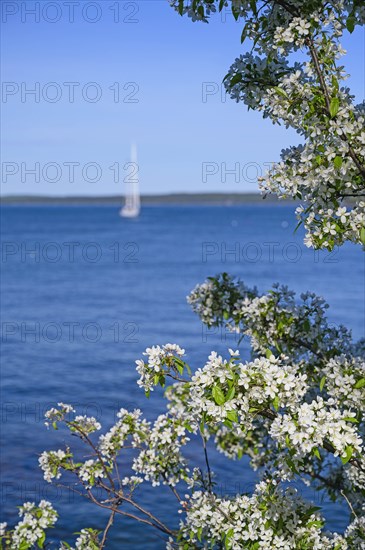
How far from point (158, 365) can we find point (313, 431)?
4.49ft

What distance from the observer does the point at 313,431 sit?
570 centimetres

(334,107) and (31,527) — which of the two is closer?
(334,107)

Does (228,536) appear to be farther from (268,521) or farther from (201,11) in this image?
(201,11)

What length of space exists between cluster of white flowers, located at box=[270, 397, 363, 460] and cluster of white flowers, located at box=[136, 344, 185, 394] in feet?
3.20

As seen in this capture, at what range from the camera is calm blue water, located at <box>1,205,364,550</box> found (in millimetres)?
15398

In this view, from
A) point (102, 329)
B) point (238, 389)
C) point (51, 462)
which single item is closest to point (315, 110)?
point (238, 389)

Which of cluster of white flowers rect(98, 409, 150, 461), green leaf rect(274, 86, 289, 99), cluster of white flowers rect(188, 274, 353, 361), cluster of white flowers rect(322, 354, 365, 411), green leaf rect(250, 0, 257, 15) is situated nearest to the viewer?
green leaf rect(274, 86, 289, 99)

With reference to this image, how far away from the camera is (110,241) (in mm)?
100938

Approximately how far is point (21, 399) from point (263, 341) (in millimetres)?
15245

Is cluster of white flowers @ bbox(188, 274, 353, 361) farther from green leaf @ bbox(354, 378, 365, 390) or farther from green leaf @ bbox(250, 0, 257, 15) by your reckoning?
green leaf @ bbox(250, 0, 257, 15)

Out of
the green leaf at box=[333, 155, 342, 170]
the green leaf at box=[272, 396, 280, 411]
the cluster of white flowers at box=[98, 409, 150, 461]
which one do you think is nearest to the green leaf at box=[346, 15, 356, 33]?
the green leaf at box=[333, 155, 342, 170]

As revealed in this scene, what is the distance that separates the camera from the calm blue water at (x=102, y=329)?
50.5 ft

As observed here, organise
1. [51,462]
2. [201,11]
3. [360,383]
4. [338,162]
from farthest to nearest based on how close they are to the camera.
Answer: [51,462] → [360,383] → [201,11] → [338,162]

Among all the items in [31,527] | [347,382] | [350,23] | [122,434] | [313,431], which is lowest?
[31,527]
